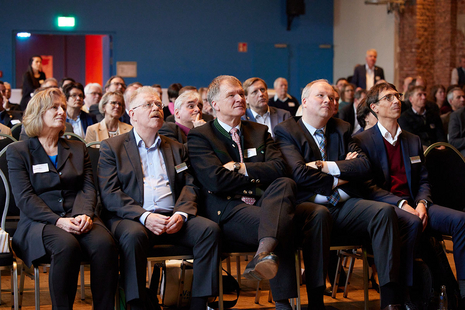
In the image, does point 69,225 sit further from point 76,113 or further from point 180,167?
point 76,113

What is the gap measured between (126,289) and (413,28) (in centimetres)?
908

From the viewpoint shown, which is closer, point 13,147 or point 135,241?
point 135,241

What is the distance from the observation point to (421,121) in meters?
5.52

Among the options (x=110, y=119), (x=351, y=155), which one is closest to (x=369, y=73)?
(x=110, y=119)

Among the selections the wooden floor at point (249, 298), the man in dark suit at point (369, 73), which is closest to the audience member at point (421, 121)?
the wooden floor at point (249, 298)

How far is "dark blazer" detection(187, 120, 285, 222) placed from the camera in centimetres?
285

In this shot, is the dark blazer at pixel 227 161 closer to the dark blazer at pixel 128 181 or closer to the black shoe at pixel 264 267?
the dark blazer at pixel 128 181

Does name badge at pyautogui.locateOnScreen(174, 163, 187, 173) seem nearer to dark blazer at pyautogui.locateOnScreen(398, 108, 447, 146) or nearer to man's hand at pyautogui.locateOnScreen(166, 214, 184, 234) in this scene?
man's hand at pyautogui.locateOnScreen(166, 214, 184, 234)

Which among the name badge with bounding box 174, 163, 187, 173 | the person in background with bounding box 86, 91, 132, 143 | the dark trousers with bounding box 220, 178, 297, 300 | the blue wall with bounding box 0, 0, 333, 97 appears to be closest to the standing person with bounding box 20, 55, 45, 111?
the blue wall with bounding box 0, 0, 333, 97

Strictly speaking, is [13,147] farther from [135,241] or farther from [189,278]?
[189,278]

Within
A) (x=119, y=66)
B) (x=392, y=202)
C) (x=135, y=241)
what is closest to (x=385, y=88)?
(x=392, y=202)

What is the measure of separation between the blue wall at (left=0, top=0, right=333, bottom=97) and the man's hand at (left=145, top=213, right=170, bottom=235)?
9.09 meters

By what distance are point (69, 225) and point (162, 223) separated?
0.46m

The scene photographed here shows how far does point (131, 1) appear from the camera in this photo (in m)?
11.3
